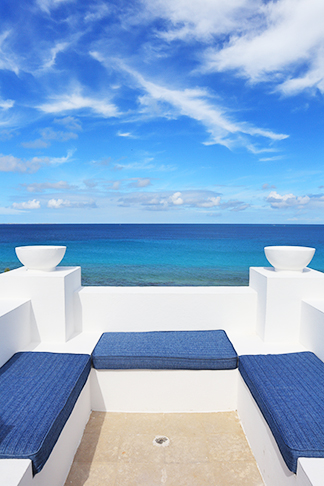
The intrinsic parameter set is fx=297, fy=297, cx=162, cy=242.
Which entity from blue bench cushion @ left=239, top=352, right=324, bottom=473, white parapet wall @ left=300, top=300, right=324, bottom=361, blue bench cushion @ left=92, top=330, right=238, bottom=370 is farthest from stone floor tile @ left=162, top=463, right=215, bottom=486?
white parapet wall @ left=300, top=300, right=324, bottom=361

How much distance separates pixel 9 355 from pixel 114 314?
2.61 feet

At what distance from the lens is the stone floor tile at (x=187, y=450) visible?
4.99 ft

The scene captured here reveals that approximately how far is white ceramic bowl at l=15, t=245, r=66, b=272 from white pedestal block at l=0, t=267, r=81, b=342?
0.32 feet

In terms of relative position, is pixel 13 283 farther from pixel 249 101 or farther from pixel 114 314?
pixel 249 101

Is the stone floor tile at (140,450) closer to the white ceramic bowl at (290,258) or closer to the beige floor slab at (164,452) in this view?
the beige floor slab at (164,452)

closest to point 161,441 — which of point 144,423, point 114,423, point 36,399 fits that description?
point 144,423

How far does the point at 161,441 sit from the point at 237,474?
0.43m

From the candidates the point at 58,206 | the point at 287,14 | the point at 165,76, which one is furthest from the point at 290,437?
the point at 58,206

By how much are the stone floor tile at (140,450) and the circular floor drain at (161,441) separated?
2 centimetres

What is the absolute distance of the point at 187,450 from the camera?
1.59m

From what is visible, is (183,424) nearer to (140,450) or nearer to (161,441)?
(161,441)

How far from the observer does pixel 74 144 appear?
2406 cm

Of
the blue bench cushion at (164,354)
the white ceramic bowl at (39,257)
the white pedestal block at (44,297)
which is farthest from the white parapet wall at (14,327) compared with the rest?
the blue bench cushion at (164,354)

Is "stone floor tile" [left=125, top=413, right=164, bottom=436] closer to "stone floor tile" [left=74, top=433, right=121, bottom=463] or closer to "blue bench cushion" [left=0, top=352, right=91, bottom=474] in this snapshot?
"stone floor tile" [left=74, top=433, right=121, bottom=463]
